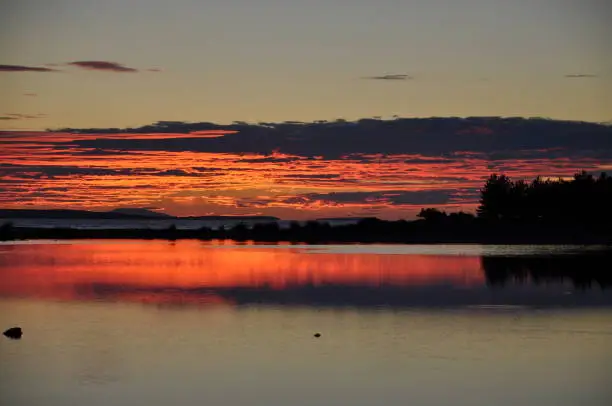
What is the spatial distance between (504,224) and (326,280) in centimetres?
7069

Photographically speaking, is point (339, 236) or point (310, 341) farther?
point (339, 236)

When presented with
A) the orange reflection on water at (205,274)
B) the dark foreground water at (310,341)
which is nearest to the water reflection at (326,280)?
the orange reflection on water at (205,274)

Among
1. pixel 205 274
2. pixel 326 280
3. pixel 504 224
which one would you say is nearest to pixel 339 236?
pixel 504 224

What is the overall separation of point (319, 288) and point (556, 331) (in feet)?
53.6

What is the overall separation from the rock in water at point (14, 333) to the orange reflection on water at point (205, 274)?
10.8 metres

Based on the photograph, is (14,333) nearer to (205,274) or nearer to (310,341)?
(310,341)

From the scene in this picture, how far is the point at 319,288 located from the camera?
1727 inches

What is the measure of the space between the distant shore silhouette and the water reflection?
133 feet

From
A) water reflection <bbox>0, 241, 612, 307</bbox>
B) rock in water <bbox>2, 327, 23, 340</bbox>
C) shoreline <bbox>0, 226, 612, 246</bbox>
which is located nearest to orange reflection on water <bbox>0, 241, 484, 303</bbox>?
water reflection <bbox>0, 241, 612, 307</bbox>

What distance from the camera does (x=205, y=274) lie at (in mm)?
54000

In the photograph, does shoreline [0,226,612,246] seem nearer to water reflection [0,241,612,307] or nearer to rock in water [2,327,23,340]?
water reflection [0,241,612,307]

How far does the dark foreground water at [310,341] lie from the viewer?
69.1 feet

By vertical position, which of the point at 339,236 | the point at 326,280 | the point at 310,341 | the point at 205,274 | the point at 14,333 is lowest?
the point at 339,236

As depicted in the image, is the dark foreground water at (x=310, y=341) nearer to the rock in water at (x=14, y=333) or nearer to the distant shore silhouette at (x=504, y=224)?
the rock in water at (x=14, y=333)
